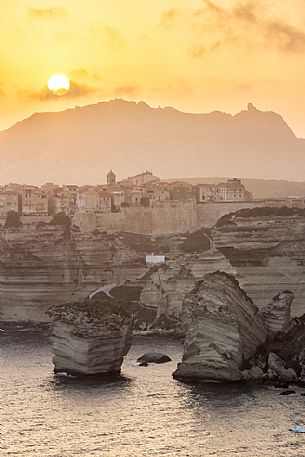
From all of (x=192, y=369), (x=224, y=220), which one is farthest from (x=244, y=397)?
(x=224, y=220)

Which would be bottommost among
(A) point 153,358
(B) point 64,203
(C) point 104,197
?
(A) point 153,358

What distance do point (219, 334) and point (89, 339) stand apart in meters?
8.84

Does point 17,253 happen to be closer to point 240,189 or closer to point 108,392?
point 240,189

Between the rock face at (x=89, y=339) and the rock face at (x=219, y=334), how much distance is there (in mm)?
4703

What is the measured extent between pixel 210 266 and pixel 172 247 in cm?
1165

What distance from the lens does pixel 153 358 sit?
70750 mm

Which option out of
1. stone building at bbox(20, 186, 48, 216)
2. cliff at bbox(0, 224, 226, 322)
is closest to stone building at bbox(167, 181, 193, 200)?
stone building at bbox(20, 186, 48, 216)

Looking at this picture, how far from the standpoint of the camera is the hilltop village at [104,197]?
382 feet

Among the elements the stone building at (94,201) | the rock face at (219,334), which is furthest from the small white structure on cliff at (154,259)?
the rock face at (219,334)

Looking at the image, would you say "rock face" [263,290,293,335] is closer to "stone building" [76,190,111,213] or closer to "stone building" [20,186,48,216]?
"stone building" [76,190,111,213]

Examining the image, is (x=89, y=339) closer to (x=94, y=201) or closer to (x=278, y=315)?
(x=278, y=315)

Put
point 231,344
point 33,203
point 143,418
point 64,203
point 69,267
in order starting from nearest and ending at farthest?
point 143,418, point 231,344, point 69,267, point 64,203, point 33,203

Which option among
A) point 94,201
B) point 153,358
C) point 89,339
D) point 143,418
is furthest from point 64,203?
point 143,418

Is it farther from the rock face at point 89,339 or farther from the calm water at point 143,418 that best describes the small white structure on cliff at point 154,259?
the rock face at point 89,339
